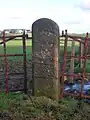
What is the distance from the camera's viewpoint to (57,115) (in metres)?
A: 7.74

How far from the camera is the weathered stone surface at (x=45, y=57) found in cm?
873

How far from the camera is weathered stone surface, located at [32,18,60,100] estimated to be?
8.73m

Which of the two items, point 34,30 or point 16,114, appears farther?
point 34,30

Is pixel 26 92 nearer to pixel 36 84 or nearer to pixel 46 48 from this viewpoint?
pixel 36 84

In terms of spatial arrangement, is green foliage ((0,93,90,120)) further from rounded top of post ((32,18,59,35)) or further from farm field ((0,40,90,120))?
rounded top of post ((32,18,59,35))

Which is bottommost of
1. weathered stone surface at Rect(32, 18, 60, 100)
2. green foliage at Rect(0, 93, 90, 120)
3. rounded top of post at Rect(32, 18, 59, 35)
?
green foliage at Rect(0, 93, 90, 120)

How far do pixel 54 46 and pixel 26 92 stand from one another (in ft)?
5.51

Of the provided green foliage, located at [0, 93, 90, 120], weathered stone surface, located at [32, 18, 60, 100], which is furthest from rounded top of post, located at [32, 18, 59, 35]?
green foliage, located at [0, 93, 90, 120]

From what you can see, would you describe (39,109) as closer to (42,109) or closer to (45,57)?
(42,109)

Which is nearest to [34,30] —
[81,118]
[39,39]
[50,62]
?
[39,39]

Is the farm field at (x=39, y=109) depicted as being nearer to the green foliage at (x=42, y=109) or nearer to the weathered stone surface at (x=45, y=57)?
the green foliage at (x=42, y=109)

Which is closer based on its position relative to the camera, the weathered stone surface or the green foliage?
the green foliage

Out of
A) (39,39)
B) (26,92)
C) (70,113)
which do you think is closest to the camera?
(70,113)

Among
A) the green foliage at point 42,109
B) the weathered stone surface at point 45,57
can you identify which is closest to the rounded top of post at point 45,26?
the weathered stone surface at point 45,57
